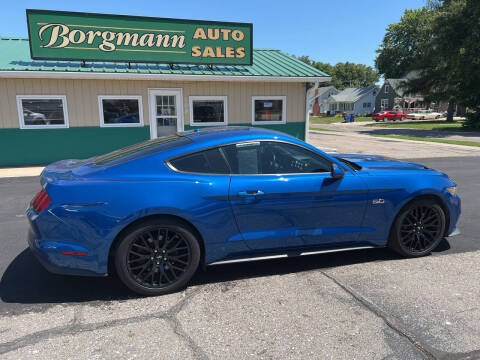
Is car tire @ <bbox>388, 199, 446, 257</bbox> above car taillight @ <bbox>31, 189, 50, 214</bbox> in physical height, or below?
below

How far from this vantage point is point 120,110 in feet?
37.0

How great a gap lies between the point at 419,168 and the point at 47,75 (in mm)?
10123

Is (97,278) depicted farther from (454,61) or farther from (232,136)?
(454,61)

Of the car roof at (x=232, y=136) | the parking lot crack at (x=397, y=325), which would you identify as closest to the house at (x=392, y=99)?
the car roof at (x=232, y=136)

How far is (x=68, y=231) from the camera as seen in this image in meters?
2.91

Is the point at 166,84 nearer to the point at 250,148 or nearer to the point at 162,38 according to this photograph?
the point at 162,38

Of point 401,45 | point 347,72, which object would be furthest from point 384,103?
point 347,72

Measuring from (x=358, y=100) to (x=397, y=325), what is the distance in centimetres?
7237

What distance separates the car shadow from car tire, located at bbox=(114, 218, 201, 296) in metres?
0.24

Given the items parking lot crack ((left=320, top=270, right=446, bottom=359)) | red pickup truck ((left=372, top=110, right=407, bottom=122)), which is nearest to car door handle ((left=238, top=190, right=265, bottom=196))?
parking lot crack ((left=320, top=270, right=446, bottom=359))

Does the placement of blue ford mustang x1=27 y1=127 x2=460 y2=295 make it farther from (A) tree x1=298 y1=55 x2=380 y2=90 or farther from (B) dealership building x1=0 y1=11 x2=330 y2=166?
(A) tree x1=298 y1=55 x2=380 y2=90

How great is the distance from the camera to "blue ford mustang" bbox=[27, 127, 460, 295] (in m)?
2.96

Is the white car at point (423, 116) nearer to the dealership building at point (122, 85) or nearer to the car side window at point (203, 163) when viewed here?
the dealership building at point (122, 85)

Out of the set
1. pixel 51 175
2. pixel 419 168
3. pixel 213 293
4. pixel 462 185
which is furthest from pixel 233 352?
pixel 462 185
